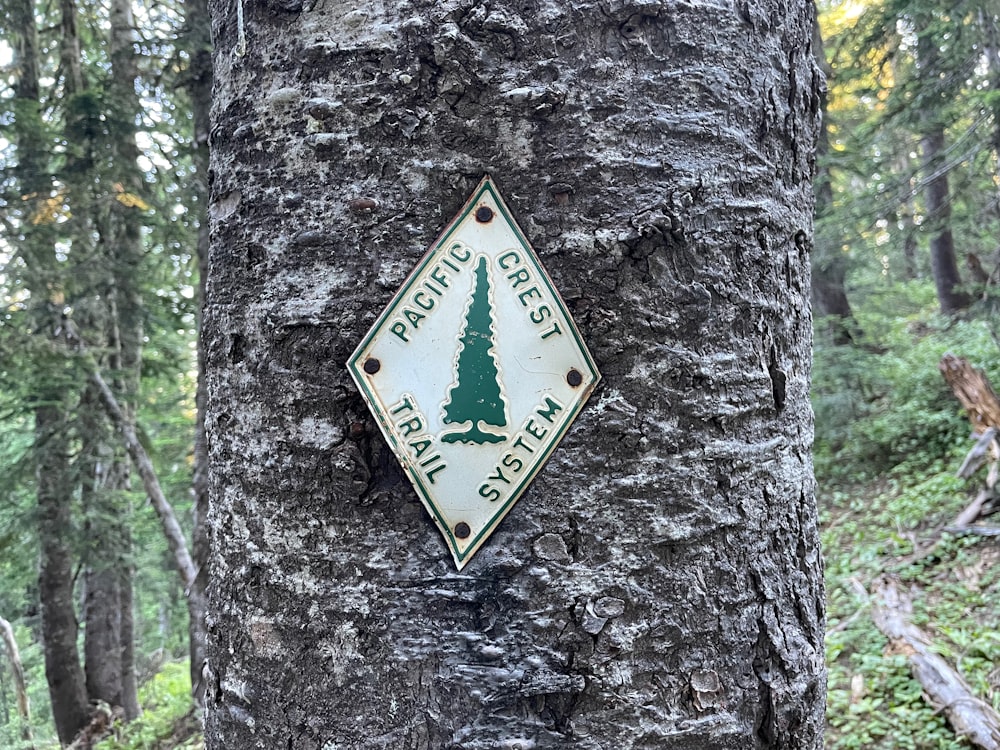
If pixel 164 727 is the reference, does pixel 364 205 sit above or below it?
above

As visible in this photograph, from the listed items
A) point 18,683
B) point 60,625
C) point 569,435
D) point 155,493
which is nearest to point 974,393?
point 569,435

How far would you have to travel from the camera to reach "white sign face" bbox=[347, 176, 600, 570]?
782 mm

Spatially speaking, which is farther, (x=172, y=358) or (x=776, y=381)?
(x=172, y=358)

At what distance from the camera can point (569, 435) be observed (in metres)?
0.79

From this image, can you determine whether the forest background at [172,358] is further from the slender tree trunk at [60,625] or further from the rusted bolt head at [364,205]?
the rusted bolt head at [364,205]

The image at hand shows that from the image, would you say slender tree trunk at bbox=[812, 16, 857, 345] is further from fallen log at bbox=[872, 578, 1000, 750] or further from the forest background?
fallen log at bbox=[872, 578, 1000, 750]

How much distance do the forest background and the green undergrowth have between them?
3 cm

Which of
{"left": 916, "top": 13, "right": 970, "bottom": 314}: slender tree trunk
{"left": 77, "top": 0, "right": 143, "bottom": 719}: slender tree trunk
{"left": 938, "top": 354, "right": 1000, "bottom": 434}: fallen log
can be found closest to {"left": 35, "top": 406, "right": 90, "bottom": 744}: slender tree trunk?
{"left": 77, "top": 0, "right": 143, "bottom": 719}: slender tree trunk

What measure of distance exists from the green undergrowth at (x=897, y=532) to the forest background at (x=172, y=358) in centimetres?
3

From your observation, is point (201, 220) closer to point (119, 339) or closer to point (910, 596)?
point (119, 339)

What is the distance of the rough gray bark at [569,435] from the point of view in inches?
30.4

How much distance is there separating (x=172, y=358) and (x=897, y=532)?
8341mm

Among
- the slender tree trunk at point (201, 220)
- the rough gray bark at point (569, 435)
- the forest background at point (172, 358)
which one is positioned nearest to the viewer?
the rough gray bark at point (569, 435)

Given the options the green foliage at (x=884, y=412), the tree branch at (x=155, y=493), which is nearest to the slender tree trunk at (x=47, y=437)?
the tree branch at (x=155, y=493)
